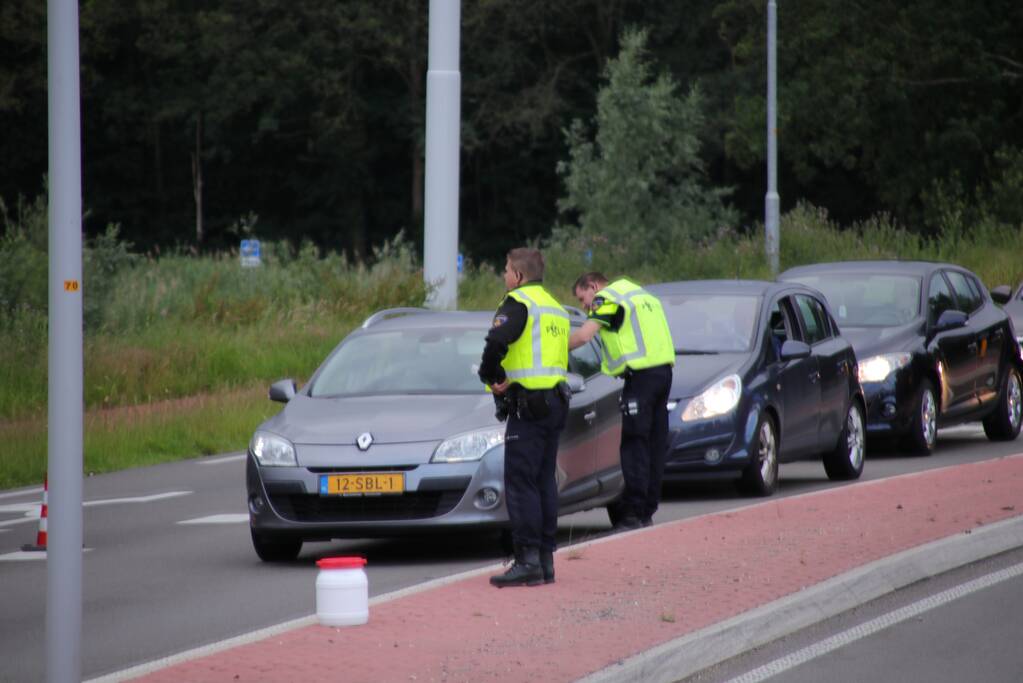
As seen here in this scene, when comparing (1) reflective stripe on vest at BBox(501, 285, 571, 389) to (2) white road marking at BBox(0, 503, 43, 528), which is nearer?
(1) reflective stripe on vest at BBox(501, 285, 571, 389)

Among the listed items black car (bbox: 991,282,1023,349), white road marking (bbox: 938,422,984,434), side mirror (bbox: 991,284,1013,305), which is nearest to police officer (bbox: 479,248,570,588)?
white road marking (bbox: 938,422,984,434)

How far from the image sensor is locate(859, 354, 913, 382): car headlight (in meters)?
17.2

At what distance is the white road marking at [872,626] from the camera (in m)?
7.76

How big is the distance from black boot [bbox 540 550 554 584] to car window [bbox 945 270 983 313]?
405 inches

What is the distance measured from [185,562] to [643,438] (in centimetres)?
288

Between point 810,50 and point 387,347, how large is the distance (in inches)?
1699

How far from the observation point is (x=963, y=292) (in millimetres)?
19281

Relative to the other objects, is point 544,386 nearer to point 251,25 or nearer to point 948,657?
point 948,657

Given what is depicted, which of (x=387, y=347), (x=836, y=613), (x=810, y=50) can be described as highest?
(x=810, y=50)

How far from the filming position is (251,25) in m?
67.1

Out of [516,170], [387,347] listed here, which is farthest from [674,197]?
[387,347]

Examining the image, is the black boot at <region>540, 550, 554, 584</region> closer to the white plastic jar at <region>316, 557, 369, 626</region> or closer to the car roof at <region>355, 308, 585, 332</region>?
the white plastic jar at <region>316, 557, 369, 626</region>

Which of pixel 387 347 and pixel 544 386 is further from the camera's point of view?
pixel 387 347

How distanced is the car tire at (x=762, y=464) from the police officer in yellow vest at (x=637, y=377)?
1.94 meters
